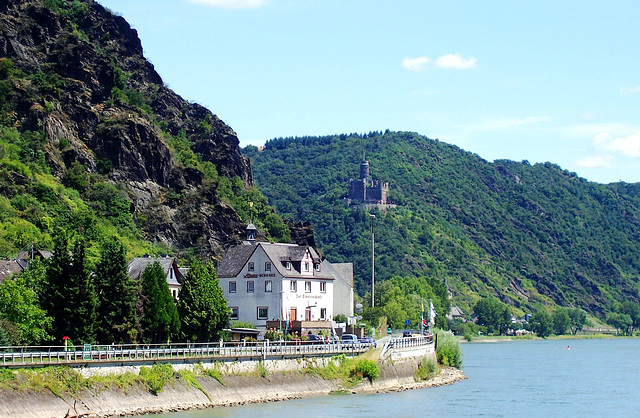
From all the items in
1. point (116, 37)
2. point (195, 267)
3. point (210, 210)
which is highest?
point (116, 37)

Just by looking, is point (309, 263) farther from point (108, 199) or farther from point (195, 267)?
point (108, 199)

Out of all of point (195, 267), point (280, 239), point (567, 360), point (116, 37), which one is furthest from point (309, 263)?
point (116, 37)

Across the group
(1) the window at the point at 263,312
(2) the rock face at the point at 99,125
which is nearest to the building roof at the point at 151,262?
(1) the window at the point at 263,312

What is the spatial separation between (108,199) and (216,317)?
4669 cm

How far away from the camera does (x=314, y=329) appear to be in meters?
98.8

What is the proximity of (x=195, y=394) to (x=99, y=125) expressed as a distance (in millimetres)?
73694

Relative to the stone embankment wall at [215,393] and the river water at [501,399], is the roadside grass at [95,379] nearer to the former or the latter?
the stone embankment wall at [215,393]

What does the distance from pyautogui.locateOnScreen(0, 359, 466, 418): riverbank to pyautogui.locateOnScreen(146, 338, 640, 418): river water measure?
3.88ft

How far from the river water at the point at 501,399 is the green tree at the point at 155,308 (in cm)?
1149

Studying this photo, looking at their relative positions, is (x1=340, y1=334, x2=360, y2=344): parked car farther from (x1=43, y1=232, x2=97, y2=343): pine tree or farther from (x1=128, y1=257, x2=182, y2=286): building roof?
(x1=43, y1=232, x2=97, y2=343): pine tree

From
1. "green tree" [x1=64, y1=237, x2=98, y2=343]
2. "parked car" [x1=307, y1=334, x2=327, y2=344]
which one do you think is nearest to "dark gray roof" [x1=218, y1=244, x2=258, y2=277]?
"parked car" [x1=307, y1=334, x2=327, y2=344]

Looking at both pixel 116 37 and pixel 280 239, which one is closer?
pixel 280 239

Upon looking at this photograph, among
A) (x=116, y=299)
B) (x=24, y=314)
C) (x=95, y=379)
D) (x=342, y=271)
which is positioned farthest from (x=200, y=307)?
(x=342, y=271)

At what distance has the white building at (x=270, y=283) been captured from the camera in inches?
3824
